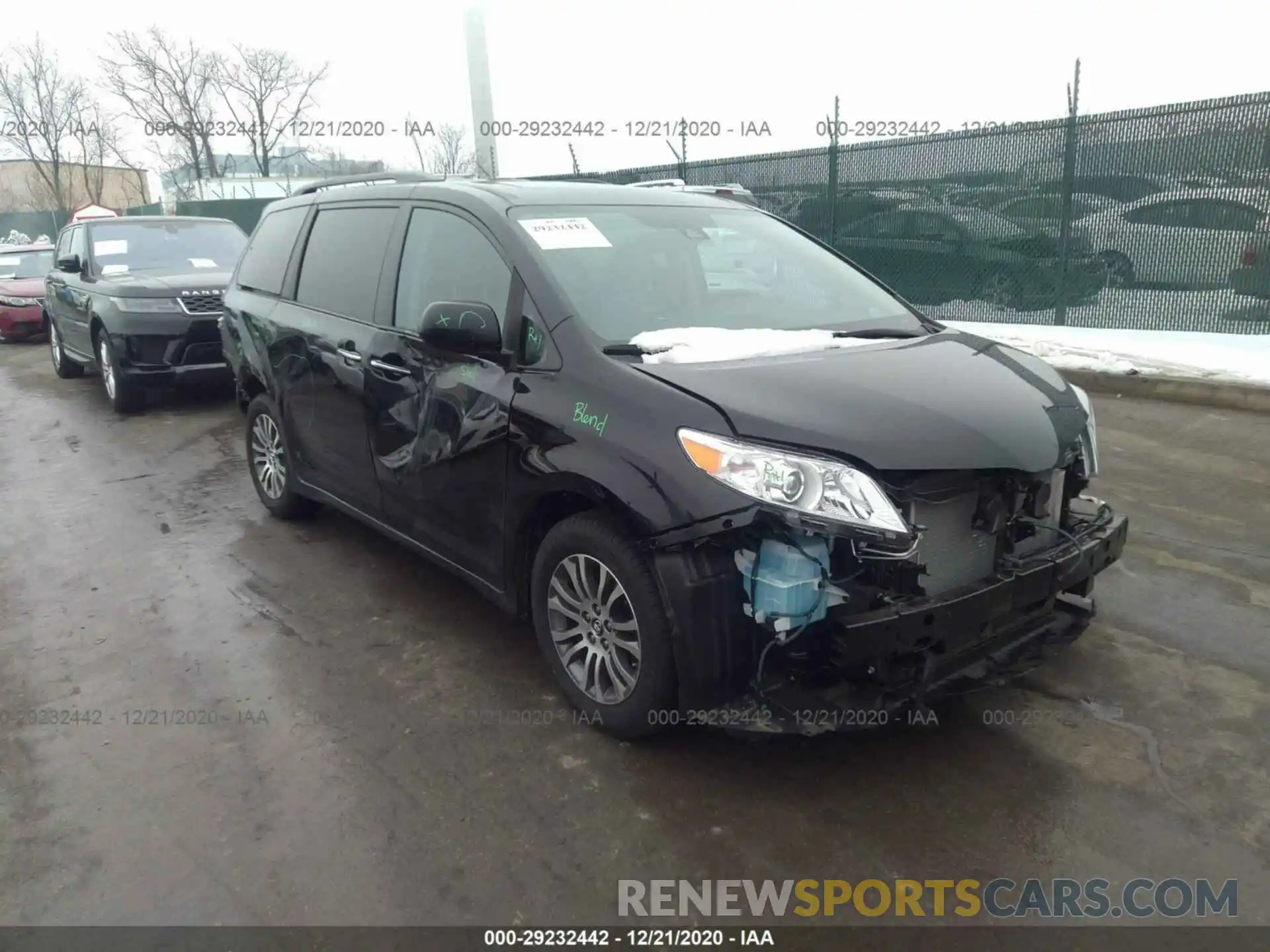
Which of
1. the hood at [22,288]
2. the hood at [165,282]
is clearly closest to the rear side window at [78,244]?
the hood at [165,282]

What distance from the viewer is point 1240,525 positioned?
4.83 meters

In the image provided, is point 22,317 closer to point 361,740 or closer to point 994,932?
point 361,740

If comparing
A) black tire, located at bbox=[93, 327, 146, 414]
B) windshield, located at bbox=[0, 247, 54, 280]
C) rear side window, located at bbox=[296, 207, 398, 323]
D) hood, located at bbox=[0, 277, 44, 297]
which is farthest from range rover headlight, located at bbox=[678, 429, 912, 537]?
windshield, located at bbox=[0, 247, 54, 280]

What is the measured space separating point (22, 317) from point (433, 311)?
582 inches

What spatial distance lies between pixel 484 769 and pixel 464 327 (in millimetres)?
A: 1511

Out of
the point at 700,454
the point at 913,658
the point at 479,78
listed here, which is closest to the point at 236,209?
the point at 479,78

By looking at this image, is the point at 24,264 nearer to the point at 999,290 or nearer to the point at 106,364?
the point at 106,364

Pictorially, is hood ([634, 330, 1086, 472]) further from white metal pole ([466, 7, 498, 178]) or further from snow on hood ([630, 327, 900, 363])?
white metal pole ([466, 7, 498, 178])

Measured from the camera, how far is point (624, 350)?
3043 mm

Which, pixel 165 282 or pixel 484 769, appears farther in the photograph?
pixel 165 282

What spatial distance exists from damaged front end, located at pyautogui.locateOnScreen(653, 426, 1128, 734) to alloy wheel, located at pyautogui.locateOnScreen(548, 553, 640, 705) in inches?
10.6

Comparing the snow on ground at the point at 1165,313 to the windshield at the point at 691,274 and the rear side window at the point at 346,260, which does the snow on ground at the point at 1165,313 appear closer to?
the windshield at the point at 691,274

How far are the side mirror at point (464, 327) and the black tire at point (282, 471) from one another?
6.97ft

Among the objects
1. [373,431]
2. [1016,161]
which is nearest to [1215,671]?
[373,431]
